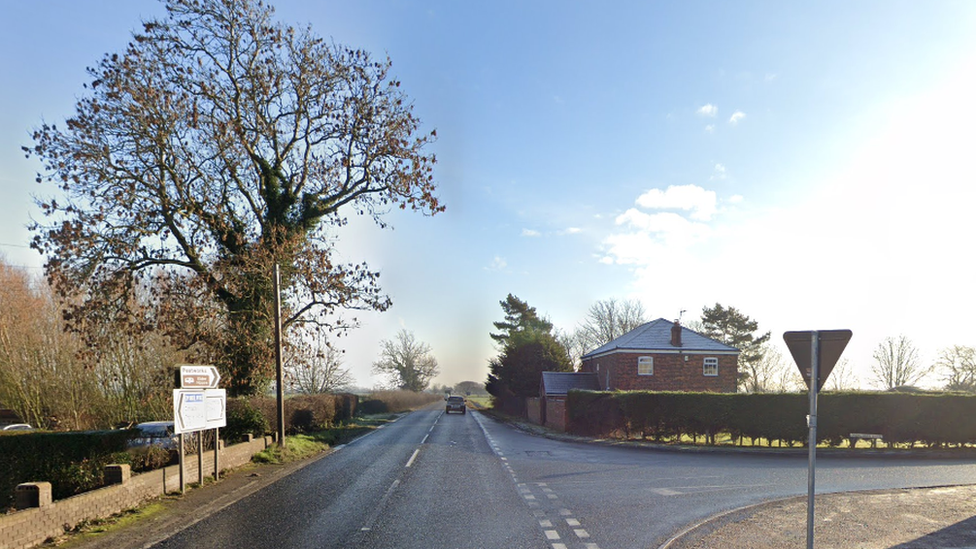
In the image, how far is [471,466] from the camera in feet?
55.9

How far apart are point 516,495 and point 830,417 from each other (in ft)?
53.0

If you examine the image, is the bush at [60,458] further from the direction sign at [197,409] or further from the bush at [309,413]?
the bush at [309,413]

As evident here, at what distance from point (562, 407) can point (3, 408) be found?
28135 millimetres

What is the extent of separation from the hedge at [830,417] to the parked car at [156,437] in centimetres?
1854

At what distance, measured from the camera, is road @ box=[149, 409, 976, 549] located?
27.9ft

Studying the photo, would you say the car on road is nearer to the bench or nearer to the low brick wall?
the bench

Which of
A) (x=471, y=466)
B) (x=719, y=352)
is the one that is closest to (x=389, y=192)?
(x=471, y=466)

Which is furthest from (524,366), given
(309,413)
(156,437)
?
(156,437)

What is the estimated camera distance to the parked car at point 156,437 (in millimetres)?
13638

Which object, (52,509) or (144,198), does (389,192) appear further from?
(52,509)

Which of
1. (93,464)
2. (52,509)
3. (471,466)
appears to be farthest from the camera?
(471,466)

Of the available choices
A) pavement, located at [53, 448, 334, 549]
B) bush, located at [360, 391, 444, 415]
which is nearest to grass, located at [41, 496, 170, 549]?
pavement, located at [53, 448, 334, 549]

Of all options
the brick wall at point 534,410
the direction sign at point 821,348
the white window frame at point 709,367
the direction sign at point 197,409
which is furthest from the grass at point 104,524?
the white window frame at point 709,367

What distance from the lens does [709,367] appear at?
41625mm
